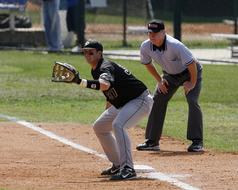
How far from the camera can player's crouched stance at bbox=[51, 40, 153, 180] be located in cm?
998

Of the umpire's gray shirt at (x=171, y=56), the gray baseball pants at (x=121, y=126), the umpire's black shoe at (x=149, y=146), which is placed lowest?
the umpire's black shoe at (x=149, y=146)

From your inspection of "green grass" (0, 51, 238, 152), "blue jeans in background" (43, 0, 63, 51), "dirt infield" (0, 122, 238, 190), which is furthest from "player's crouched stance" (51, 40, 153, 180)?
"blue jeans in background" (43, 0, 63, 51)

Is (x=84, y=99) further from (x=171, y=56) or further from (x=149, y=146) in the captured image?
(x=171, y=56)

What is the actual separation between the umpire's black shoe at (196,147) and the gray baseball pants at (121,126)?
1.69m

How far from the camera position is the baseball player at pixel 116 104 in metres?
9.98

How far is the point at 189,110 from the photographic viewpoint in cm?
1242

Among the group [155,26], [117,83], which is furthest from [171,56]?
[117,83]

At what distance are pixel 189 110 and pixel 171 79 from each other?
0.45 metres

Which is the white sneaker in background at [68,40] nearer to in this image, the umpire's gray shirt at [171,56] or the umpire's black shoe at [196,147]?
the umpire's gray shirt at [171,56]

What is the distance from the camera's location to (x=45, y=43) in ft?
92.8

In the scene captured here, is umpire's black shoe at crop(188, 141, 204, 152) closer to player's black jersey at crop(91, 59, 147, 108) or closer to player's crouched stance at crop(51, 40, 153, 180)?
player's crouched stance at crop(51, 40, 153, 180)

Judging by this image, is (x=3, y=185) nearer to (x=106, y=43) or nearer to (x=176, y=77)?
(x=176, y=77)

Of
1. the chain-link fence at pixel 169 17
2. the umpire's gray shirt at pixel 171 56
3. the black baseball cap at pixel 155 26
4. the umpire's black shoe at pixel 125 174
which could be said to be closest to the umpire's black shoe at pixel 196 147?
the umpire's gray shirt at pixel 171 56

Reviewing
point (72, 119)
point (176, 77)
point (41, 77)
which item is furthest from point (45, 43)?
point (176, 77)
